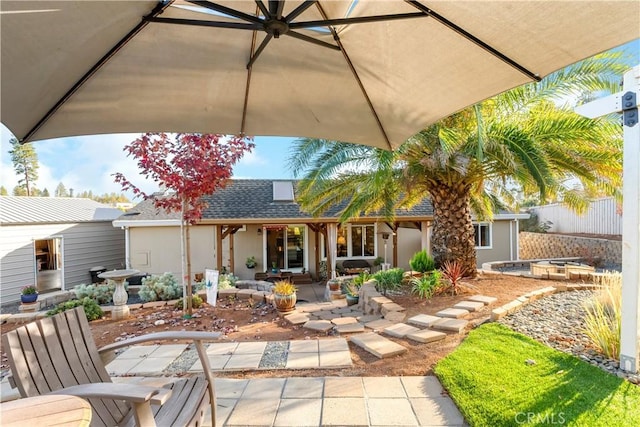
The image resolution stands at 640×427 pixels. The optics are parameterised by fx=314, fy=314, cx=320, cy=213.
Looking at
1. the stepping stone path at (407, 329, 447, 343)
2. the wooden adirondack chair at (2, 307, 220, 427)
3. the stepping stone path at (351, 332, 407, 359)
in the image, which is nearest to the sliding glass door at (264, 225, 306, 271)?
the stepping stone path at (351, 332, 407, 359)

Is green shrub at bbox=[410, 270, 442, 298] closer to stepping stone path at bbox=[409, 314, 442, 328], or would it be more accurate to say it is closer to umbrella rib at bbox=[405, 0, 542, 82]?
stepping stone path at bbox=[409, 314, 442, 328]

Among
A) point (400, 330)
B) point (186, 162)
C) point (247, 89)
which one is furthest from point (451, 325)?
point (186, 162)

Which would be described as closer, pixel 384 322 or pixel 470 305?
pixel 384 322

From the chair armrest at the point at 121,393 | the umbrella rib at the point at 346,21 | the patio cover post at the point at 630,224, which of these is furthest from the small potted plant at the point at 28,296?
the patio cover post at the point at 630,224

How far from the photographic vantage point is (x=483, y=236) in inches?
620

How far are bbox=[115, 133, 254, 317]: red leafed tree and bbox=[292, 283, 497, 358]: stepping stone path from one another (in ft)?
9.08

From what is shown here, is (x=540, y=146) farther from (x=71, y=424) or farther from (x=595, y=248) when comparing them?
(x=595, y=248)

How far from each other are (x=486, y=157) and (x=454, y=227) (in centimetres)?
200

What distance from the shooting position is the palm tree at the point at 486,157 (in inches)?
249

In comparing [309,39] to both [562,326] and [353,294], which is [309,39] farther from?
[353,294]

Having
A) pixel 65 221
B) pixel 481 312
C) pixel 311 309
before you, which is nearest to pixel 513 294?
pixel 481 312

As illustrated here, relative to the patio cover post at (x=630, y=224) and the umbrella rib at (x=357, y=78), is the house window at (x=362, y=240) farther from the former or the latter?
Answer: the patio cover post at (x=630, y=224)

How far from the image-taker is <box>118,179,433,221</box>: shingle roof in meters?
12.7

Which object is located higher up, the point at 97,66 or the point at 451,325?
the point at 97,66
